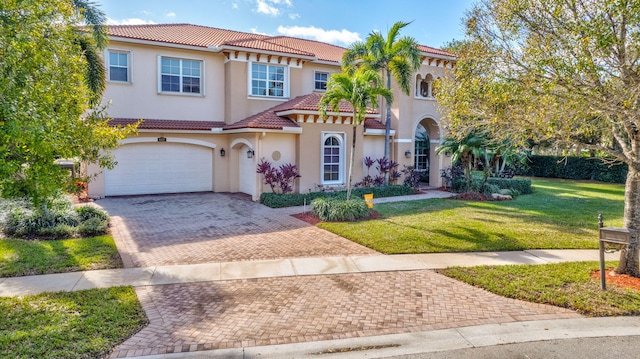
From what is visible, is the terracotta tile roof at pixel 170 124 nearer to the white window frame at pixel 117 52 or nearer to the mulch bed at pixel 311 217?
the white window frame at pixel 117 52

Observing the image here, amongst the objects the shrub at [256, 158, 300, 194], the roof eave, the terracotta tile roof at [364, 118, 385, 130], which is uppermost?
the roof eave

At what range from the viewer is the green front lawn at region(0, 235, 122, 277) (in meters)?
8.39

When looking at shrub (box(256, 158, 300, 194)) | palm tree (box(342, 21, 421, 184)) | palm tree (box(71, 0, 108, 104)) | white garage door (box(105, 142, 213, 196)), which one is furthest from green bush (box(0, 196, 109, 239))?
palm tree (box(342, 21, 421, 184))

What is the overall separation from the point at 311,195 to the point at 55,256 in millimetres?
10316

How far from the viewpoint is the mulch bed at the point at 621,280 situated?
7.65 metres

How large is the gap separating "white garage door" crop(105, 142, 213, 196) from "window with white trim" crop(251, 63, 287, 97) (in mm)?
4032

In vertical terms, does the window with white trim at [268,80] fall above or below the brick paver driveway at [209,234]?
above

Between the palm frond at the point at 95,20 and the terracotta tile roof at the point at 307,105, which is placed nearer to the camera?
the palm frond at the point at 95,20

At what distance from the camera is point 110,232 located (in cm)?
1193

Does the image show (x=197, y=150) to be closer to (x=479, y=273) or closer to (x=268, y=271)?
(x=268, y=271)

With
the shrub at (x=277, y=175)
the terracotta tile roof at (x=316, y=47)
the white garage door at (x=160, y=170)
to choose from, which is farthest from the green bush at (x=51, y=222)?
the terracotta tile roof at (x=316, y=47)

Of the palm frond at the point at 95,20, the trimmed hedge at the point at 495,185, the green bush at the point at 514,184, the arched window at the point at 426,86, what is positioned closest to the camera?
the palm frond at the point at 95,20

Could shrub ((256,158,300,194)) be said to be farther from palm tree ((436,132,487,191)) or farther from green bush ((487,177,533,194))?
green bush ((487,177,533,194))

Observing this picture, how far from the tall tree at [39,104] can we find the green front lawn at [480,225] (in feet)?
23.5
